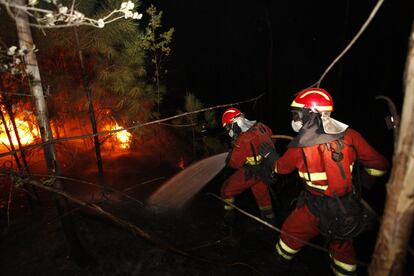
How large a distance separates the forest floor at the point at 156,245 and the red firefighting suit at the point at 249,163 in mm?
776

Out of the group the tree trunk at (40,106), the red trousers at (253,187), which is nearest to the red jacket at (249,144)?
the red trousers at (253,187)

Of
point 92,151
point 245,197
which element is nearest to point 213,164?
point 245,197

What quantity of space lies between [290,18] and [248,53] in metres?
6.64

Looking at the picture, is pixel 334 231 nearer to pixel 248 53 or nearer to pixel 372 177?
pixel 372 177

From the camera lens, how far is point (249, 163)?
5.48m

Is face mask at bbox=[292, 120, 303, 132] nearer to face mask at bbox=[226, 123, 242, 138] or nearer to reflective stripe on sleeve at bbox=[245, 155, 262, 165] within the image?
reflective stripe on sleeve at bbox=[245, 155, 262, 165]

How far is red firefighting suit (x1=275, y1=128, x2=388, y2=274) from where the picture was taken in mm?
3465

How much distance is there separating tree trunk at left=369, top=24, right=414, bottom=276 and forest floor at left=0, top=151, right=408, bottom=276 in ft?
8.89

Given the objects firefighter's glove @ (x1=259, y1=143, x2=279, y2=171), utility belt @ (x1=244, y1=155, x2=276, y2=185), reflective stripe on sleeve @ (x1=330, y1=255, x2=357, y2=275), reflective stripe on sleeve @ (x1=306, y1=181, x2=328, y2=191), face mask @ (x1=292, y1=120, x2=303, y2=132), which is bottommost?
reflective stripe on sleeve @ (x1=330, y1=255, x2=357, y2=275)

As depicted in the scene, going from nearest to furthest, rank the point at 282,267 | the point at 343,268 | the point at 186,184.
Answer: the point at 343,268 → the point at 282,267 → the point at 186,184

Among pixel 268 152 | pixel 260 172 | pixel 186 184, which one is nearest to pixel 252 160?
pixel 260 172

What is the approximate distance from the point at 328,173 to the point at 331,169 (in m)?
0.07

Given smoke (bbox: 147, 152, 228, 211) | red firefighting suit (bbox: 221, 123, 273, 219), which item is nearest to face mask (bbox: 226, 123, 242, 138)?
red firefighting suit (bbox: 221, 123, 273, 219)

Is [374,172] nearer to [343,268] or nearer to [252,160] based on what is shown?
[343,268]
